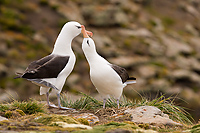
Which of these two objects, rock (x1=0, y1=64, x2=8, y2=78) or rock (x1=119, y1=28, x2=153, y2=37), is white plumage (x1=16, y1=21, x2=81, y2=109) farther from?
rock (x1=119, y1=28, x2=153, y2=37)

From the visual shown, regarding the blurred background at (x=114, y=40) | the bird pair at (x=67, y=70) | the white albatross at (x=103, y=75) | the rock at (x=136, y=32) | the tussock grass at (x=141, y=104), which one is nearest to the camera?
the bird pair at (x=67, y=70)

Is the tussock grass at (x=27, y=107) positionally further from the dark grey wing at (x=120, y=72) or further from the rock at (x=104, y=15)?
the rock at (x=104, y=15)

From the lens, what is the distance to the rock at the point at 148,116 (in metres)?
8.37

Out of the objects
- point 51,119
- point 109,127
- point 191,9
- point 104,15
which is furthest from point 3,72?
point 191,9

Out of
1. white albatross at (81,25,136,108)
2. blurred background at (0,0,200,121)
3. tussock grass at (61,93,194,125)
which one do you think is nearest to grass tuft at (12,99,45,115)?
tussock grass at (61,93,194,125)

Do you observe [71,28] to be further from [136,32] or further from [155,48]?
[136,32]

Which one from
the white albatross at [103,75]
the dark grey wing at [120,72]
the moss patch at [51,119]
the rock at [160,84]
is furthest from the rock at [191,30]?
the moss patch at [51,119]

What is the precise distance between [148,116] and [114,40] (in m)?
40.7

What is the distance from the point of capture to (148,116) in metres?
8.70

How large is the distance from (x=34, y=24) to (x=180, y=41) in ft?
74.1

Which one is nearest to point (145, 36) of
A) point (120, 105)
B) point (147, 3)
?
point (147, 3)

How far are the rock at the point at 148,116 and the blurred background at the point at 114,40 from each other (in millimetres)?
25336

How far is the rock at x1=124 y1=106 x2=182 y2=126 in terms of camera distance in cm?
837

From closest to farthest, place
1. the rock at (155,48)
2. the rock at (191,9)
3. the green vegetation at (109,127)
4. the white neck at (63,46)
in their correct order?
1. the green vegetation at (109,127)
2. the white neck at (63,46)
3. the rock at (155,48)
4. the rock at (191,9)
